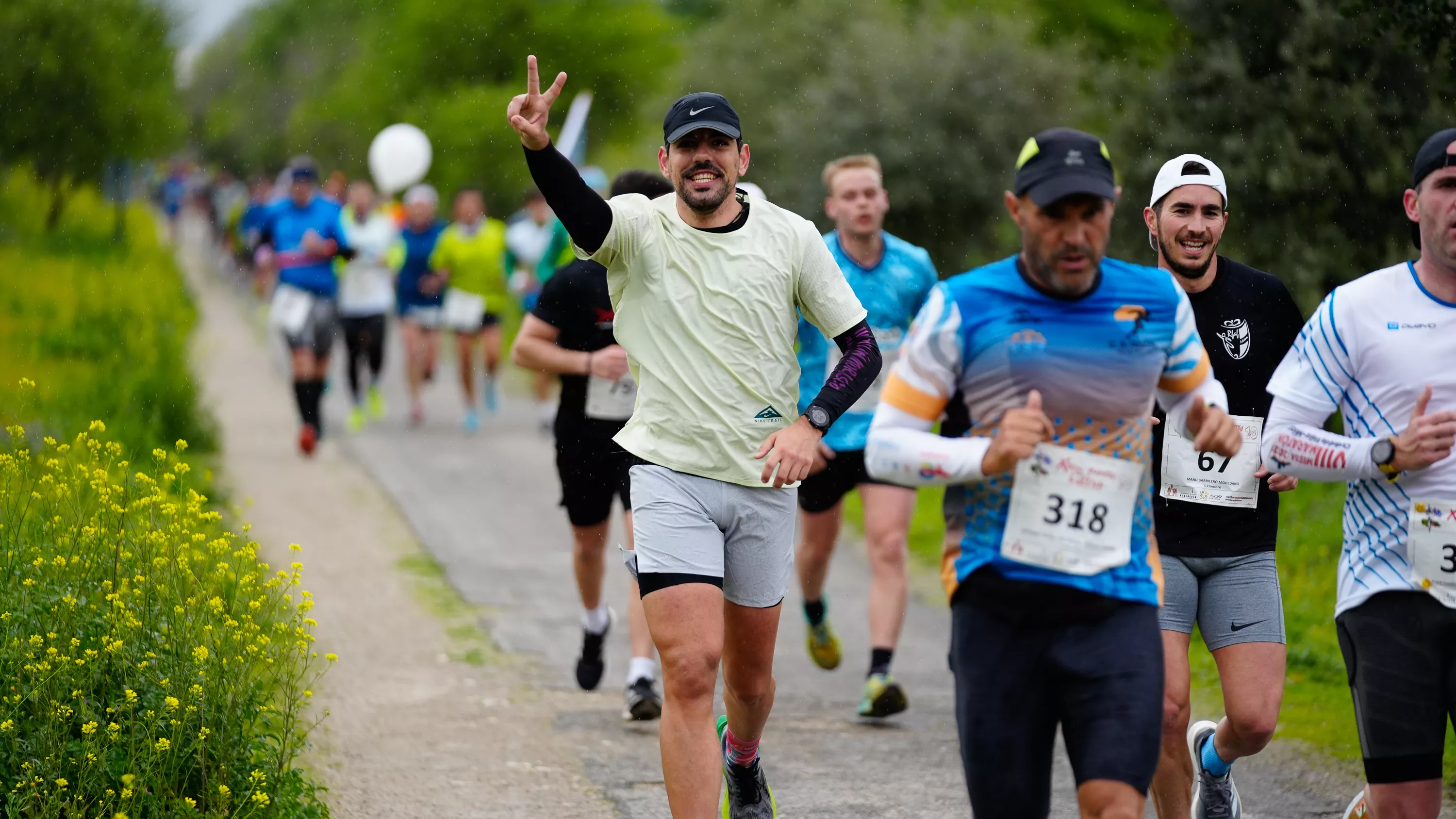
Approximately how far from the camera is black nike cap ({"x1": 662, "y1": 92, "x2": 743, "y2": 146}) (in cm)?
502

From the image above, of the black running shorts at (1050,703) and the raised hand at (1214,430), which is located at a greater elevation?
the raised hand at (1214,430)

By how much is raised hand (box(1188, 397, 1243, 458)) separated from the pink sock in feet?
6.79

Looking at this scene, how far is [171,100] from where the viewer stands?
35.5m

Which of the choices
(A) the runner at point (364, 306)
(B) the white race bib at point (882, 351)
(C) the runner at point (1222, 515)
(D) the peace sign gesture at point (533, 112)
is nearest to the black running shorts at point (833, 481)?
(B) the white race bib at point (882, 351)

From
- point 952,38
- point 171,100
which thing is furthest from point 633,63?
point 952,38

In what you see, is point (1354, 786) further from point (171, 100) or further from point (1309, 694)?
point (171, 100)

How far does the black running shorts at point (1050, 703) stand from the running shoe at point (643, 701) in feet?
11.4

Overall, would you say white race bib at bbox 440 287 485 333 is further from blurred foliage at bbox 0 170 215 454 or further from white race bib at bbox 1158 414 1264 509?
white race bib at bbox 1158 414 1264 509

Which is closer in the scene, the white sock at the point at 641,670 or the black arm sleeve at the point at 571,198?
the black arm sleeve at the point at 571,198

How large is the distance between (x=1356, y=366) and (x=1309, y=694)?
4.01 m

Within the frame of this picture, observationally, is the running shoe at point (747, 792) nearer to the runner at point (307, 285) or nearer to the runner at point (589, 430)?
the runner at point (589, 430)

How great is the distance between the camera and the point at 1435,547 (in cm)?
411

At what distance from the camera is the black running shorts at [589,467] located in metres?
7.40

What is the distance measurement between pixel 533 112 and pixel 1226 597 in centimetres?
249
